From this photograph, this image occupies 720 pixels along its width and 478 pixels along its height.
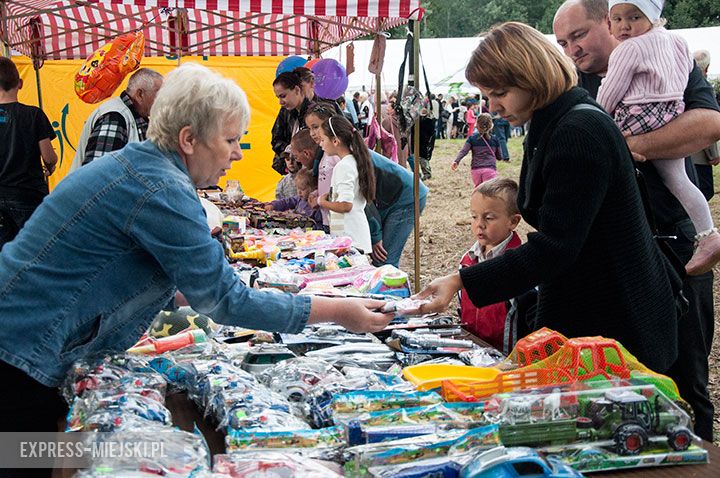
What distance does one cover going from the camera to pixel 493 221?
3.18m

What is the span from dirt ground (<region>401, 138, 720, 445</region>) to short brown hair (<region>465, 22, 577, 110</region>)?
2691mm

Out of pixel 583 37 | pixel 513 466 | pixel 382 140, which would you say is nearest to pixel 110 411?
pixel 513 466

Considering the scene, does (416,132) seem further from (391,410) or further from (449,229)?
(449,229)

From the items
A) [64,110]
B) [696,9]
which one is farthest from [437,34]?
[64,110]

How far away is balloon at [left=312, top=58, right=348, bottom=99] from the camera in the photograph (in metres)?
7.47

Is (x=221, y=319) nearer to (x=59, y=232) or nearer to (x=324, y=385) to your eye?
(x=324, y=385)

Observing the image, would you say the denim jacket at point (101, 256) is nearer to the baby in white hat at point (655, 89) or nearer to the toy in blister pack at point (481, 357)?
the toy in blister pack at point (481, 357)

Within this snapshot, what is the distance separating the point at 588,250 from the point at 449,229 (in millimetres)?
8737

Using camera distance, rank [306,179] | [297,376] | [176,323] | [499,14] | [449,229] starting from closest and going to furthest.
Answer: [297,376]
[176,323]
[306,179]
[449,229]
[499,14]

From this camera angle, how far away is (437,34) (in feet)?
161

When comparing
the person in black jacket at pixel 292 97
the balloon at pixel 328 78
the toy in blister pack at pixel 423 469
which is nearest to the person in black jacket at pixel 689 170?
the toy in blister pack at pixel 423 469

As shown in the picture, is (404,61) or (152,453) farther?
(404,61)

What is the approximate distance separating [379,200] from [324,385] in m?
3.71

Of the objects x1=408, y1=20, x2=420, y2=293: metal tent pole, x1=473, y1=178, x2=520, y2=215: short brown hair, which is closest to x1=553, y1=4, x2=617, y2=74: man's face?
x1=473, y1=178, x2=520, y2=215: short brown hair
